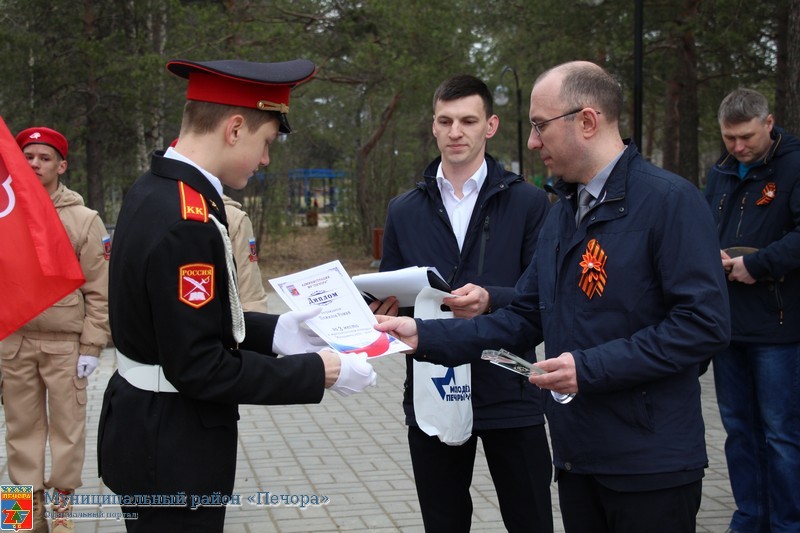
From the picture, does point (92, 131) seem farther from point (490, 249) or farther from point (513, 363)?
point (513, 363)

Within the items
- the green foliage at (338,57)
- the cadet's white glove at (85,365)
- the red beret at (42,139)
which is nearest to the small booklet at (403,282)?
the cadet's white glove at (85,365)

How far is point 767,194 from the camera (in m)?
4.96

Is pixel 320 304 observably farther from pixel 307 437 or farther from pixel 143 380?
pixel 307 437

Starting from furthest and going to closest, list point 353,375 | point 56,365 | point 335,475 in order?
point 335,475 → point 56,365 → point 353,375

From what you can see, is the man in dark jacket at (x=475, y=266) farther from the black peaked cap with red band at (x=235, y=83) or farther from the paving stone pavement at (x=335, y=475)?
the black peaked cap with red band at (x=235, y=83)

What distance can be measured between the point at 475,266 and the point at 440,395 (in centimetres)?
56

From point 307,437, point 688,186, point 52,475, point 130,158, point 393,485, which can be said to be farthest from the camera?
point 130,158

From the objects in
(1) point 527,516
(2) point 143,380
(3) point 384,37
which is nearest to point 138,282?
(2) point 143,380

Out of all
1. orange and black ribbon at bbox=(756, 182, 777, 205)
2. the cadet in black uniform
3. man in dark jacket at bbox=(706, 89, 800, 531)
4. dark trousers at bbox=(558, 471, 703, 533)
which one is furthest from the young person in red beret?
orange and black ribbon at bbox=(756, 182, 777, 205)

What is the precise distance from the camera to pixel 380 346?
129 inches

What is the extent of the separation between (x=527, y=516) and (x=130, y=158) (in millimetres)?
19153

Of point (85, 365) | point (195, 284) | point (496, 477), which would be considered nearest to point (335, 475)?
point (85, 365)

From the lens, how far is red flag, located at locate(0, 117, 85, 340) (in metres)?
3.36

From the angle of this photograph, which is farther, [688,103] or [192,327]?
[688,103]
